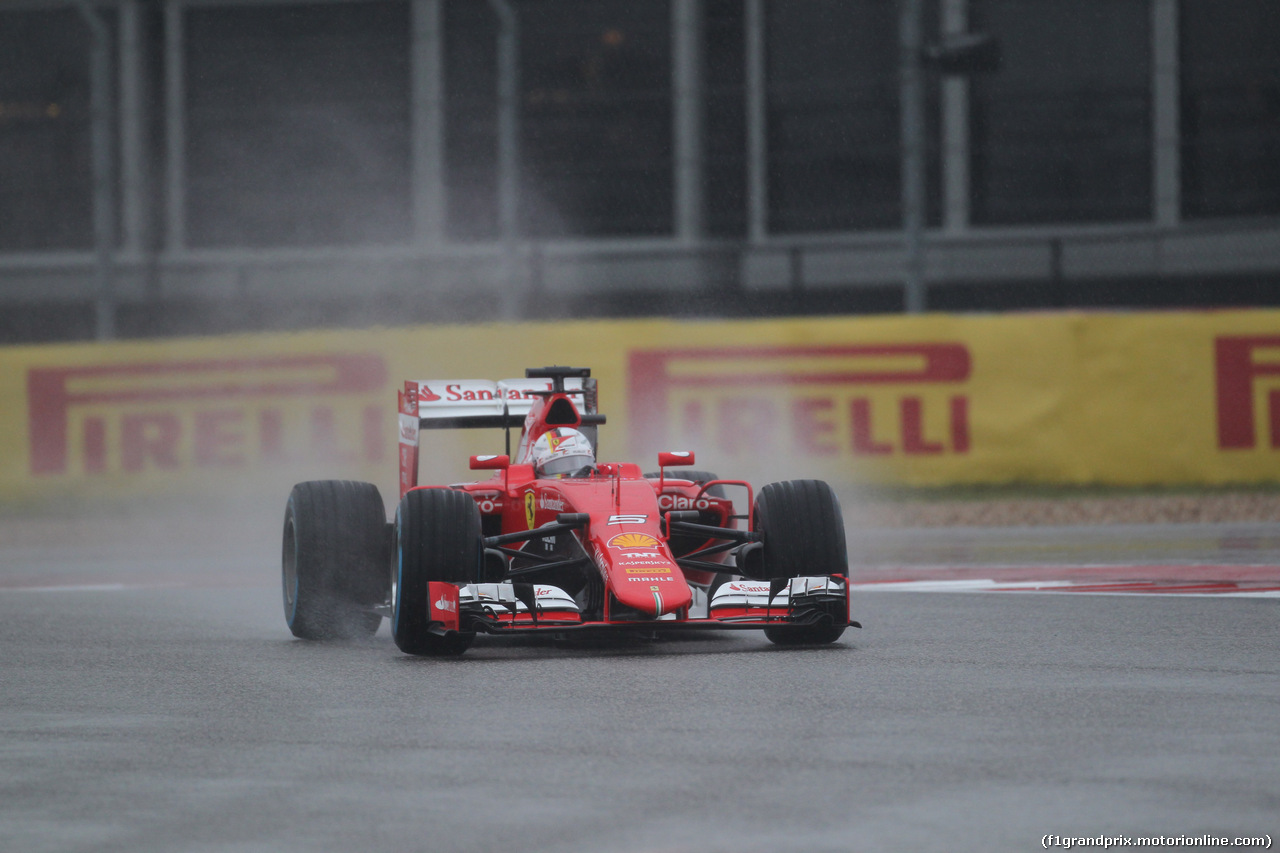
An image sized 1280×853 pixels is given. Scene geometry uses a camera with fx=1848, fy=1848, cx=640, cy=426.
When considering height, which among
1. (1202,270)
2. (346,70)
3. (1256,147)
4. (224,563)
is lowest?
(224,563)

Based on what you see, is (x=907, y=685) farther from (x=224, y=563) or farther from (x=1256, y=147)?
(x=1256, y=147)

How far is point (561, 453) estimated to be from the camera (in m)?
9.16

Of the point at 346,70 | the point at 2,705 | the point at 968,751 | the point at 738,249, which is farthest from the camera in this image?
the point at 346,70

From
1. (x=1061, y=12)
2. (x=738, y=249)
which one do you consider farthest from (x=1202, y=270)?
(x=738, y=249)

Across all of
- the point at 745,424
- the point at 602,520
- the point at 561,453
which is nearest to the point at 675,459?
the point at 561,453

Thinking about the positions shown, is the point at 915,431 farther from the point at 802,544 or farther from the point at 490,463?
the point at 802,544

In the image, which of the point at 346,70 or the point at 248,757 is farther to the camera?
the point at 346,70

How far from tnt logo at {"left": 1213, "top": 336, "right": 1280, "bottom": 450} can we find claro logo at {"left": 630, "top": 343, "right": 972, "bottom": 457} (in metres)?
2.24

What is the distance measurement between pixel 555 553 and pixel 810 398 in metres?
8.44

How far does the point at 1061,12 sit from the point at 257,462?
1562 cm

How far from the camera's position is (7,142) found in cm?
3084

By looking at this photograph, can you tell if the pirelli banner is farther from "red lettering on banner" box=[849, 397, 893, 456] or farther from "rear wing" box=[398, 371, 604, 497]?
"rear wing" box=[398, 371, 604, 497]

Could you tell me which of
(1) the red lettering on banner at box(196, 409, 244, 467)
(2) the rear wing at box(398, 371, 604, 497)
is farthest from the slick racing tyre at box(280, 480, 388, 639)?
(1) the red lettering on banner at box(196, 409, 244, 467)

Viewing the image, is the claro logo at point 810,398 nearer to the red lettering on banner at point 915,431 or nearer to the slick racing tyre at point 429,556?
the red lettering on banner at point 915,431
